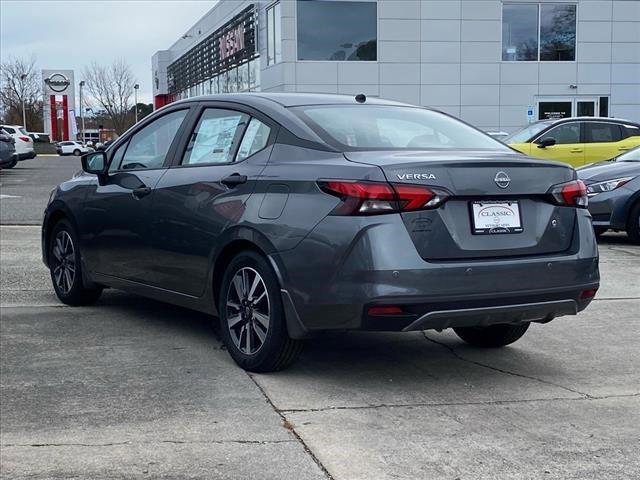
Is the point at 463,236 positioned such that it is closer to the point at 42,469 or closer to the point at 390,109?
the point at 390,109

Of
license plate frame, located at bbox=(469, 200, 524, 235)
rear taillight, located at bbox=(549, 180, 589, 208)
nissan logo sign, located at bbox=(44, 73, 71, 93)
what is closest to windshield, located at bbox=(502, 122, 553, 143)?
rear taillight, located at bbox=(549, 180, 589, 208)

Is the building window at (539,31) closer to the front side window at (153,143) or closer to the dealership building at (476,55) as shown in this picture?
the dealership building at (476,55)

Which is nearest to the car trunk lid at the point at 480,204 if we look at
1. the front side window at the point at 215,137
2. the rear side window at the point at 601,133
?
the front side window at the point at 215,137

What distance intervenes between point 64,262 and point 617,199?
670cm

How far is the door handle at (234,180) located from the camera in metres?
4.80

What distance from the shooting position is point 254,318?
471 centimetres

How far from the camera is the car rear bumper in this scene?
4.07 meters

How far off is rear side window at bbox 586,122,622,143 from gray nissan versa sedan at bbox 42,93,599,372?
11557 millimetres

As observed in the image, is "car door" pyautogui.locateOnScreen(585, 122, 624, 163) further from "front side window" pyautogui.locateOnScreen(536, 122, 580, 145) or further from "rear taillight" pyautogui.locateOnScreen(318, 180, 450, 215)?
"rear taillight" pyautogui.locateOnScreen(318, 180, 450, 215)

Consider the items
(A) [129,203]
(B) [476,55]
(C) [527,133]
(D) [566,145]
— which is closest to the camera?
(A) [129,203]

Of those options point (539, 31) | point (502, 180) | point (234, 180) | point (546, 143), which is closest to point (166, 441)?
point (234, 180)

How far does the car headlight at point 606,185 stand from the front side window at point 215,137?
250 inches

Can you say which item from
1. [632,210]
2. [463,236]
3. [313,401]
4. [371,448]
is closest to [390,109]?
[463,236]

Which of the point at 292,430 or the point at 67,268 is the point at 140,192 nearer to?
the point at 67,268
